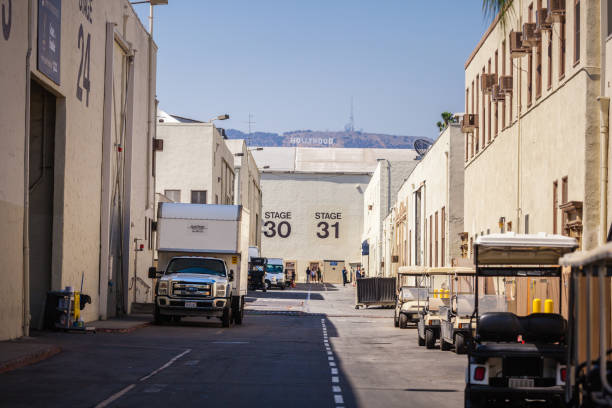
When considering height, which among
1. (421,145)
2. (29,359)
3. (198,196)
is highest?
(421,145)

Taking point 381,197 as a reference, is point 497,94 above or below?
above

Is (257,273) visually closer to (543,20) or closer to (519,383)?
(543,20)

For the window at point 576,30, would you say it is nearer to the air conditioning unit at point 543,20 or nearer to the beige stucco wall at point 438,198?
the air conditioning unit at point 543,20

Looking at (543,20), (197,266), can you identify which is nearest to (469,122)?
(543,20)

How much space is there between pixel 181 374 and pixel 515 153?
20.8 m

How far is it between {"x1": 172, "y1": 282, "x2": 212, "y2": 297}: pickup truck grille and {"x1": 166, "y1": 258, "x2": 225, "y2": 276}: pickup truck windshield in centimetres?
101

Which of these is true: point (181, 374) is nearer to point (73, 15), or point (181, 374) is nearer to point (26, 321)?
point (26, 321)

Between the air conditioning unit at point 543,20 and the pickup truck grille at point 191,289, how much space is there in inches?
536

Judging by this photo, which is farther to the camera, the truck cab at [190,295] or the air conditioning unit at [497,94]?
the air conditioning unit at [497,94]

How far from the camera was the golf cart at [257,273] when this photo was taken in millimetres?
79500

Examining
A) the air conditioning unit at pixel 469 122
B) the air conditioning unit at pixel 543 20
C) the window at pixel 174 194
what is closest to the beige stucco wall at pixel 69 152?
the air conditioning unit at pixel 543 20

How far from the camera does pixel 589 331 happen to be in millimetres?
8633

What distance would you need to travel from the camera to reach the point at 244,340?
88.5 ft

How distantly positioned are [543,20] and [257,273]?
53.0m
